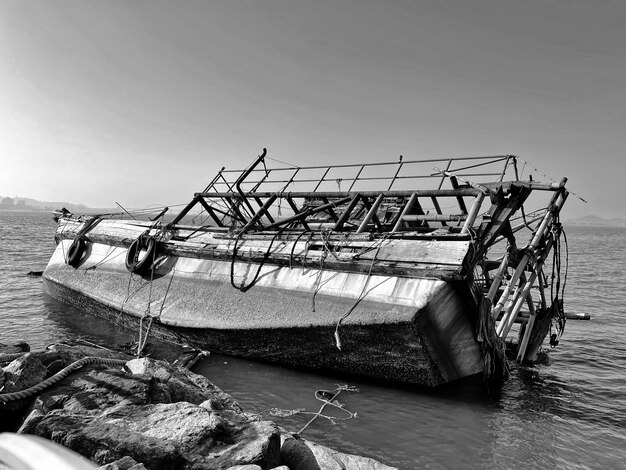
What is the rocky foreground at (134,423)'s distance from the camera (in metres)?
3.79

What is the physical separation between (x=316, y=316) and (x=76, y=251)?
1109cm

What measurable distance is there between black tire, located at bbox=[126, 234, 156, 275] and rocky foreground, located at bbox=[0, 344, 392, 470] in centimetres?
691

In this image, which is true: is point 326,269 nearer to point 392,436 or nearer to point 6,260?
point 392,436

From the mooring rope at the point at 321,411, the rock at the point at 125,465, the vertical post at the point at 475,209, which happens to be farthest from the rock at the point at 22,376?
the vertical post at the point at 475,209

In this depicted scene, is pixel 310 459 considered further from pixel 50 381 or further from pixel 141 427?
pixel 50 381

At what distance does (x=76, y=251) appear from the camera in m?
15.6

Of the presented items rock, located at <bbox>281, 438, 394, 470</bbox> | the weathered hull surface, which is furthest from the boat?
rock, located at <bbox>281, 438, 394, 470</bbox>

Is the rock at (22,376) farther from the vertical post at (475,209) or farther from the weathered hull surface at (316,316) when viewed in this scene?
the vertical post at (475,209)

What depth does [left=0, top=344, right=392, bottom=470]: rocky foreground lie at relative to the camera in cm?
379

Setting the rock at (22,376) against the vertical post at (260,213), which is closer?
the rock at (22,376)

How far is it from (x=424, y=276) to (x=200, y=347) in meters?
5.99

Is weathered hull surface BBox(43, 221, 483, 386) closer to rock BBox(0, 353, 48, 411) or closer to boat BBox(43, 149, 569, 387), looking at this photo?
boat BBox(43, 149, 569, 387)

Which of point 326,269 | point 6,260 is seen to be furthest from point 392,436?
point 6,260

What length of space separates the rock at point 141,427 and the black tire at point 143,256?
7.53 m
